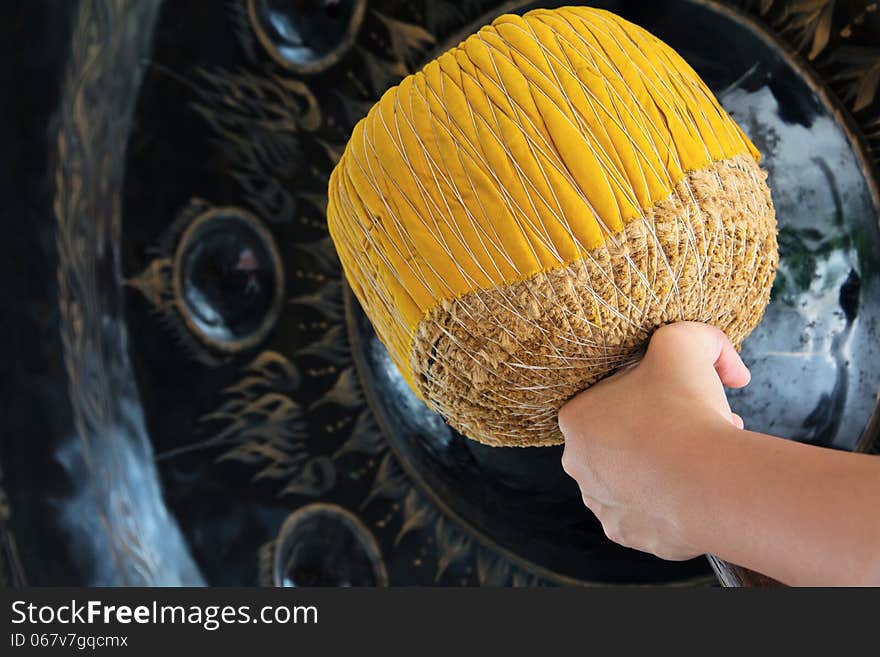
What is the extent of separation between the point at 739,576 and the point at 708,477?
8cm

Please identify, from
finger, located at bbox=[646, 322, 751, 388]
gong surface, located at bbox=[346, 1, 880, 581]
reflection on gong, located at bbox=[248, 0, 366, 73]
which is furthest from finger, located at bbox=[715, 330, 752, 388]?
reflection on gong, located at bbox=[248, 0, 366, 73]

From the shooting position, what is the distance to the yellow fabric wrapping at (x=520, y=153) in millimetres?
308

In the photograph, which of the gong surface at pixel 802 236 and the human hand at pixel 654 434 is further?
the gong surface at pixel 802 236

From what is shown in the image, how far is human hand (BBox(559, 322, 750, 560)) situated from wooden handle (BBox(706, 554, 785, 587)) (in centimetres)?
3

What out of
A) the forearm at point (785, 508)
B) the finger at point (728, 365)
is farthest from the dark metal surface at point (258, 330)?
the forearm at point (785, 508)

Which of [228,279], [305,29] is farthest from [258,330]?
[305,29]

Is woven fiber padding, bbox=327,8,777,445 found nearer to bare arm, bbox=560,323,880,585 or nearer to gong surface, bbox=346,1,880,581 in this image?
bare arm, bbox=560,323,880,585

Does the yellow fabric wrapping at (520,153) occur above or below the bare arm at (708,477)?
above

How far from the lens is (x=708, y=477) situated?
0.88 feet

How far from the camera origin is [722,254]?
0.32m

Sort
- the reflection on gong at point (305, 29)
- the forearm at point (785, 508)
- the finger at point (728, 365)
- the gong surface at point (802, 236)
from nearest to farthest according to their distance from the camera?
the forearm at point (785, 508) < the finger at point (728, 365) < the gong surface at point (802, 236) < the reflection on gong at point (305, 29)

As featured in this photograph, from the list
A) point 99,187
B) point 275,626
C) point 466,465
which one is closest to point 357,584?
point 466,465

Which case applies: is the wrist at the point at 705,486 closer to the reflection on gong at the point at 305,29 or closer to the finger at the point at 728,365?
the finger at the point at 728,365

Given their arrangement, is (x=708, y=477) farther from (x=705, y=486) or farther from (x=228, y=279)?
(x=228, y=279)
